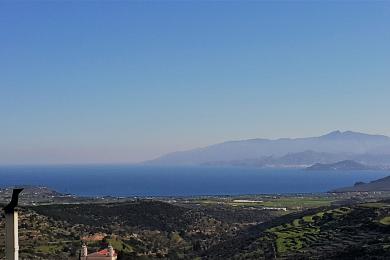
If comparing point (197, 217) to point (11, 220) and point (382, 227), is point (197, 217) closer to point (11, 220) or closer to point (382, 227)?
point (382, 227)

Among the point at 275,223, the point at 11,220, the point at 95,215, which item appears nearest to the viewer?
the point at 11,220

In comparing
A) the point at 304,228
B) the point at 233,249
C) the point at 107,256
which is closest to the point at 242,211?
the point at 304,228

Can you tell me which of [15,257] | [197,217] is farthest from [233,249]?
[15,257]

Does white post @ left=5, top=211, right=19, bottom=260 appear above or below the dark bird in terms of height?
below

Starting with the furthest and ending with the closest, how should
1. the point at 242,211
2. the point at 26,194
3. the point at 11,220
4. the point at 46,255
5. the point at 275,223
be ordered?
the point at 26,194 → the point at 242,211 → the point at 275,223 → the point at 46,255 → the point at 11,220

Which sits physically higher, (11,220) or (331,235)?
(11,220)

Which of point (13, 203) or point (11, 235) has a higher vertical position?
point (13, 203)

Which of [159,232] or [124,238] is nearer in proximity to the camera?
[124,238]

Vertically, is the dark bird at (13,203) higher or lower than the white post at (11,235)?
higher

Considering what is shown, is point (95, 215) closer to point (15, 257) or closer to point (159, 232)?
point (159, 232)

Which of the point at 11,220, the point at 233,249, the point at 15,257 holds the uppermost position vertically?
the point at 11,220
